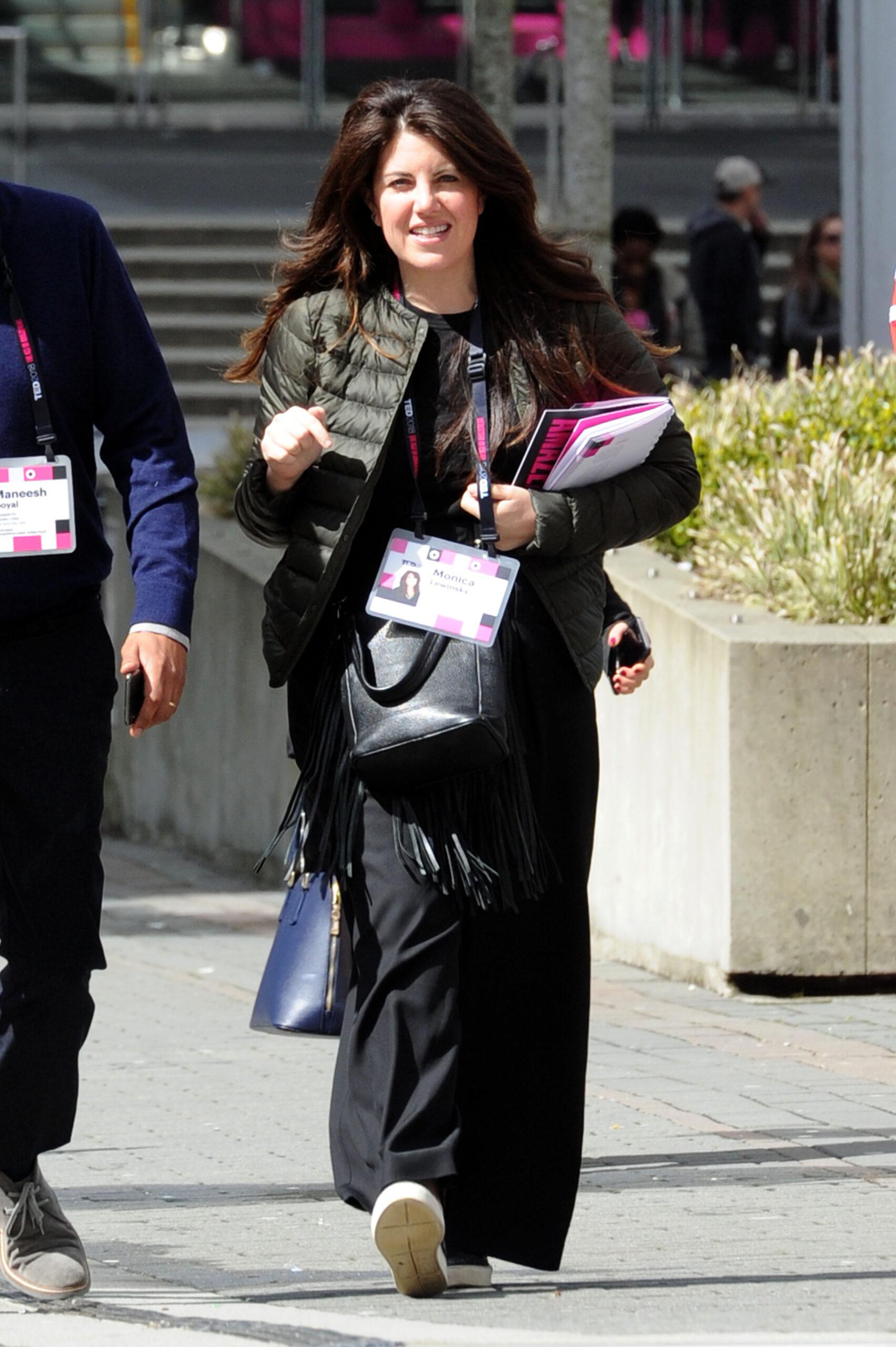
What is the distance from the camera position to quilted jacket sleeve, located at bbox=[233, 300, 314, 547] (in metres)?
4.14

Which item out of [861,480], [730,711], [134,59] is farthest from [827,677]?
[134,59]

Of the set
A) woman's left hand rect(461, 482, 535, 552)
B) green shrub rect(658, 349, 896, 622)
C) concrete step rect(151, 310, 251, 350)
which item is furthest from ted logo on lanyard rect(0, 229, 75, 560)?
concrete step rect(151, 310, 251, 350)

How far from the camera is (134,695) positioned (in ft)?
12.9

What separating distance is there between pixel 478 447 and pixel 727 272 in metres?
8.39

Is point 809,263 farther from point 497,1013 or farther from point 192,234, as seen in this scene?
point 497,1013

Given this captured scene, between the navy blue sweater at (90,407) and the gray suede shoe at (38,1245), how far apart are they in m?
0.93

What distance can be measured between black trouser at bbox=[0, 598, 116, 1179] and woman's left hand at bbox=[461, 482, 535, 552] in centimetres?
63

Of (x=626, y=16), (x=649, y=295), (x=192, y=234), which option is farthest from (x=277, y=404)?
(x=626, y=16)

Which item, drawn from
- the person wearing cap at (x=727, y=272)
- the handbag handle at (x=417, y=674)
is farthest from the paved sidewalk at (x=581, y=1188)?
the person wearing cap at (x=727, y=272)

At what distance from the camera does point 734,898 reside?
6.88m

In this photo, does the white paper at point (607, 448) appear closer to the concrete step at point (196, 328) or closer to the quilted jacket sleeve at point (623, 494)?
the quilted jacket sleeve at point (623, 494)

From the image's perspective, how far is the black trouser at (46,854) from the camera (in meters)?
3.98

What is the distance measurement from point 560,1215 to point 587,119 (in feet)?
22.4

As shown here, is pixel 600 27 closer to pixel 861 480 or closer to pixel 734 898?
pixel 861 480
